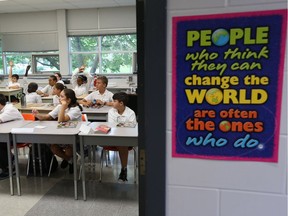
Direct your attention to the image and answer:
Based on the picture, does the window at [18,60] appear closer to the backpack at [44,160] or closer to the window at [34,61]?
the window at [34,61]

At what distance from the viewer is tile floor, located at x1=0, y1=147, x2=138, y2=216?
2.60 metres

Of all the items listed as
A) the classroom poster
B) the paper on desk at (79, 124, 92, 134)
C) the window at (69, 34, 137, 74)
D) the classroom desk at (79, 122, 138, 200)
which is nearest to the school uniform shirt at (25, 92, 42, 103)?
the paper on desk at (79, 124, 92, 134)

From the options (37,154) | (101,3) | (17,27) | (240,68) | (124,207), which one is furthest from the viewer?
(17,27)

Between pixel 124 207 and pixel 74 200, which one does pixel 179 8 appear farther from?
pixel 74 200

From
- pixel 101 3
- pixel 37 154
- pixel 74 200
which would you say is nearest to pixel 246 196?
pixel 74 200

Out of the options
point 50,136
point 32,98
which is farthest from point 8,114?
point 32,98

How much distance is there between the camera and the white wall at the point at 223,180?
938 mm

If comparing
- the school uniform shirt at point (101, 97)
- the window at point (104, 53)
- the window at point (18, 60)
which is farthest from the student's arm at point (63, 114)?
the window at point (18, 60)

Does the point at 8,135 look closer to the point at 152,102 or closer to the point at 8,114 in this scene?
the point at 8,114

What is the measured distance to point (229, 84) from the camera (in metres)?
0.96

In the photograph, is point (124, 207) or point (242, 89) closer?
point (242, 89)

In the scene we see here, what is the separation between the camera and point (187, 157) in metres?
1.03

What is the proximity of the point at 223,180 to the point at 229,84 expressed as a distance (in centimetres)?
35

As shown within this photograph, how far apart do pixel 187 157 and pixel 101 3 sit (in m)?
6.88
